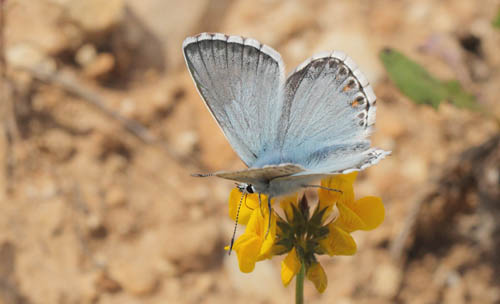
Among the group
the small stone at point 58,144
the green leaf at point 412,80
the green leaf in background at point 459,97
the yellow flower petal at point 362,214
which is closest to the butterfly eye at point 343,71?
the yellow flower petal at point 362,214

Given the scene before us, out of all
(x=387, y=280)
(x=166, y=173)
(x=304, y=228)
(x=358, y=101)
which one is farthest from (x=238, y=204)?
(x=166, y=173)

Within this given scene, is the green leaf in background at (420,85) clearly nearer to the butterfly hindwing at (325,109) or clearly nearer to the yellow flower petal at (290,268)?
the butterfly hindwing at (325,109)

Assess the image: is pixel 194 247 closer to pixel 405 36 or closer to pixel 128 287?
pixel 128 287

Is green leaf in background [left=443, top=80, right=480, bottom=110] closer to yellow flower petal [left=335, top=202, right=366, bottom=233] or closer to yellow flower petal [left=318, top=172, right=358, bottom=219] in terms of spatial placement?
yellow flower petal [left=318, top=172, right=358, bottom=219]

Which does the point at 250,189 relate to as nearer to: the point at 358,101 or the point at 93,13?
the point at 358,101

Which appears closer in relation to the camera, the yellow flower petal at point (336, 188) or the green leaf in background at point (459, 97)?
the yellow flower petal at point (336, 188)

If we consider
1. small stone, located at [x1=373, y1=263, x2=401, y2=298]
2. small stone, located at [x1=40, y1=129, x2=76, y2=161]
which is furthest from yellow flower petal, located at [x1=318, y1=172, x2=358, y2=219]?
small stone, located at [x1=40, y1=129, x2=76, y2=161]

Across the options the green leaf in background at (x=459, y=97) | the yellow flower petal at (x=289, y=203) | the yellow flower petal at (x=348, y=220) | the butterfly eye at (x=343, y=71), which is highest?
the green leaf in background at (x=459, y=97)
